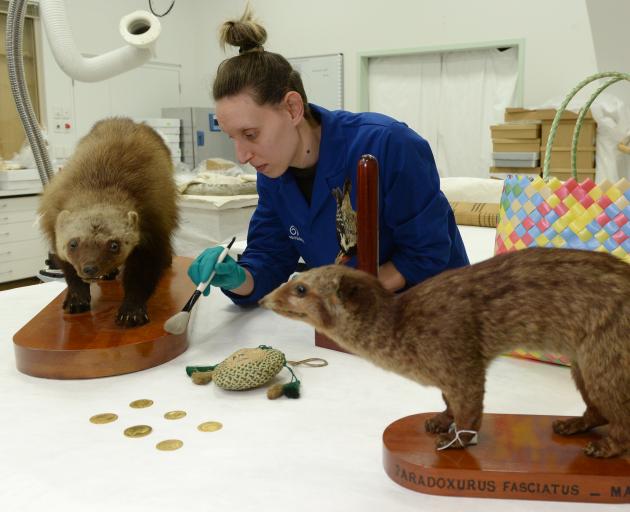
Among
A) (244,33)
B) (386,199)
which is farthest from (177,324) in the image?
(244,33)

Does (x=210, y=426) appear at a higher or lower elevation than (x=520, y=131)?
lower

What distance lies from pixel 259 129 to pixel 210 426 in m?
0.69

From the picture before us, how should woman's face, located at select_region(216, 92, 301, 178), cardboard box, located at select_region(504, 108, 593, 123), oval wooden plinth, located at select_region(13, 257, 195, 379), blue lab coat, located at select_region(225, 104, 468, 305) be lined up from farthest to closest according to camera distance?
cardboard box, located at select_region(504, 108, 593, 123)
blue lab coat, located at select_region(225, 104, 468, 305)
woman's face, located at select_region(216, 92, 301, 178)
oval wooden plinth, located at select_region(13, 257, 195, 379)

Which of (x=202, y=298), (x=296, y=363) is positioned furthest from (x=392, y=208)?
(x=202, y=298)

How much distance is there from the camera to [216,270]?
149 centimetres

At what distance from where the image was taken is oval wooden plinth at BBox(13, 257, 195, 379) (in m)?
1.27

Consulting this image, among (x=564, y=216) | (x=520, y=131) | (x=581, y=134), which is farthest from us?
(x=520, y=131)

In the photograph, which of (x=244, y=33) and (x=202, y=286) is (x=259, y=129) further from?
(x=202, y=286)

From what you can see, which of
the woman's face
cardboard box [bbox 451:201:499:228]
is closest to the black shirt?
the woman's face

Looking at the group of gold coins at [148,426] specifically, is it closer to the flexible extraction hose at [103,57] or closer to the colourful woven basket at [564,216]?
the colourful woven basket at [564,216]

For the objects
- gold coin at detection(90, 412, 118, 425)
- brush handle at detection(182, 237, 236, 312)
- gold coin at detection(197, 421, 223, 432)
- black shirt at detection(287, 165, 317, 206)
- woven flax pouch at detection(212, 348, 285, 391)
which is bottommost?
gold coin at detection(90, 412, 118, 425)

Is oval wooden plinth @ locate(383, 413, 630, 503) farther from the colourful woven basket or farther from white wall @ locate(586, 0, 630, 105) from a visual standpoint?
white wall @ locate(586, 0, 630, 105)

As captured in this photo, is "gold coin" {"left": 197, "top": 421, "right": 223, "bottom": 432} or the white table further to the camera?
"gold coin" {"left": 197, "top": 421, "right": 223, "bottom": 432}

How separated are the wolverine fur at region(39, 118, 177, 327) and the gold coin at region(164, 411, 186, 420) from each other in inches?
15.5
